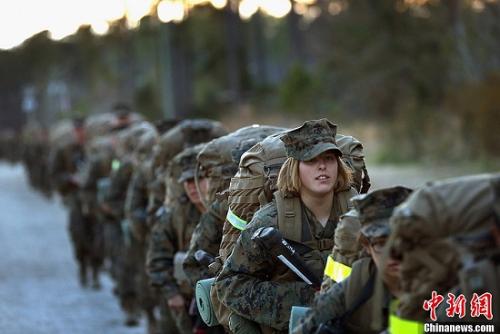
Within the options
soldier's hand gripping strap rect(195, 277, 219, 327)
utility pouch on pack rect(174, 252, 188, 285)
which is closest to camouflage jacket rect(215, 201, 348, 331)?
soldier's hand gripping strap rect(195, 277, 219, 327)

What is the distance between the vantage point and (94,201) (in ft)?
56.5

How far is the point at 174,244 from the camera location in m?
10.1

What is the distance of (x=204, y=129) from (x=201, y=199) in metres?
1.59

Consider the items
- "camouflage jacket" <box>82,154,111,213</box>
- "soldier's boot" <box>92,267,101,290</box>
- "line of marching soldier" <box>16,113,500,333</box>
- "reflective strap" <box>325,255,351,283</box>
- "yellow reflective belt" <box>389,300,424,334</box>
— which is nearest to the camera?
"line of marching soldier" <box>16,113,500,333</box>

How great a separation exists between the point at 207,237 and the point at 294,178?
205 centimetres

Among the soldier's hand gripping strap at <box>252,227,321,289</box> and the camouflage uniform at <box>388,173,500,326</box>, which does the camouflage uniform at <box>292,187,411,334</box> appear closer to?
the camouflage uniform at <box>388,173,500,326</box>

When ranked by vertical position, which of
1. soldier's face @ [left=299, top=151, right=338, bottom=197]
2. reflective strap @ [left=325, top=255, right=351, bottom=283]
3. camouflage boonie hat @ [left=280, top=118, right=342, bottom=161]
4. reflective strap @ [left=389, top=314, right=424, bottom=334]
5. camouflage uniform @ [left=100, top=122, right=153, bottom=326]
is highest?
camouflage boonie hat @ [left=280, top=118, right=342, bottom=161]

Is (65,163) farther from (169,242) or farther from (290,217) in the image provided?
(290,217)

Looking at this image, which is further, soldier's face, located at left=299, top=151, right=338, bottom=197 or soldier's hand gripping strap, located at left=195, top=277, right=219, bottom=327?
soldier's hand gripping strap, located at left=195, top=277, right=219, bottom=327

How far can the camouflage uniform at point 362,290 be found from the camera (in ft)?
17.3

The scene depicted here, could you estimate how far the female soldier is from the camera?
21.6ft

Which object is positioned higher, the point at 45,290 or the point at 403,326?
the point at 403,326

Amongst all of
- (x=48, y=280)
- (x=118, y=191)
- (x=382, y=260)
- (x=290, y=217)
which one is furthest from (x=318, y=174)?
(x=48, y=280)

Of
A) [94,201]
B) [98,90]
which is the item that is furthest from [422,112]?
[98,90]
